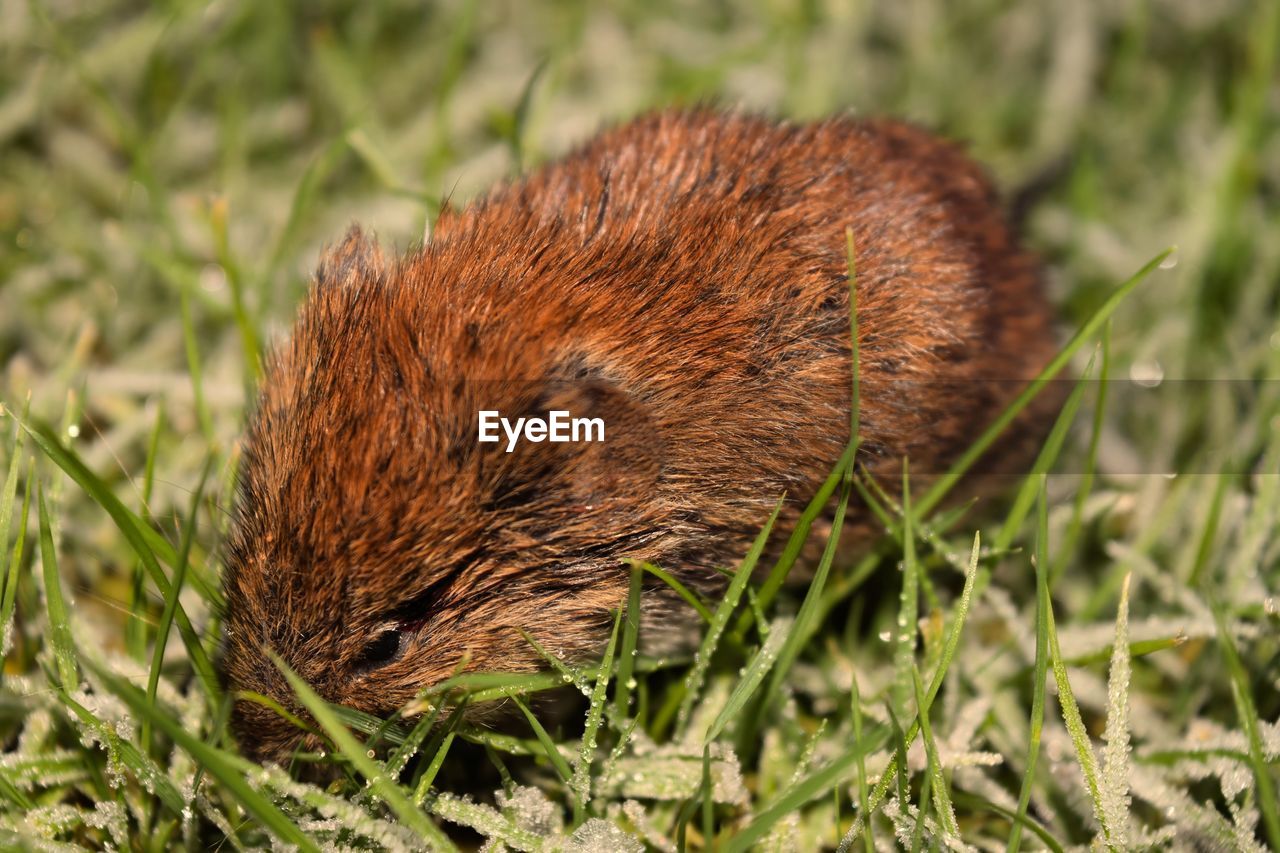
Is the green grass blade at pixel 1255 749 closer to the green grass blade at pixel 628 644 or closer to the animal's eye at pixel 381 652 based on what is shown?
the green grass blade at pixel 628 644

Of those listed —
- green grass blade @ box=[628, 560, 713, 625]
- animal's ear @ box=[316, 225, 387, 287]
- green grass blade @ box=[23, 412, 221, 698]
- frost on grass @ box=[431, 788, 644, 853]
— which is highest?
animal's ear @ box=[316, 225, 387, 287]

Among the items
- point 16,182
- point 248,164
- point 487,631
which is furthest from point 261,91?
point 487,631

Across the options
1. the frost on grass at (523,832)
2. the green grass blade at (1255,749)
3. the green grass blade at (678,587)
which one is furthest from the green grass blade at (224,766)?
the green grass blade at (1255,749)

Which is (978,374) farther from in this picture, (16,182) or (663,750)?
(16,182)

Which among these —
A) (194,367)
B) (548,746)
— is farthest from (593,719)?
(194,367)

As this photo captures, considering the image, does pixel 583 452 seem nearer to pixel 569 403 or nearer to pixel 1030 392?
pixel 569 403

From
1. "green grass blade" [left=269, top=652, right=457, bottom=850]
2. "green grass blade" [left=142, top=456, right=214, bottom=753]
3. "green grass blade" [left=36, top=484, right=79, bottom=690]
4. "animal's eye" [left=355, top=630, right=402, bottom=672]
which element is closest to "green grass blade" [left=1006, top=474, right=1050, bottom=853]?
"green grass blade" [left=269, top=652, right=457, bottom=850]

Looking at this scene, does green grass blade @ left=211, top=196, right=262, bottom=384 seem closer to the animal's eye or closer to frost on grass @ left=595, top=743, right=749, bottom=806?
the animal's eye

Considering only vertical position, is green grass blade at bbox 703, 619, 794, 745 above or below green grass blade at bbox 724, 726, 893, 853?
above
